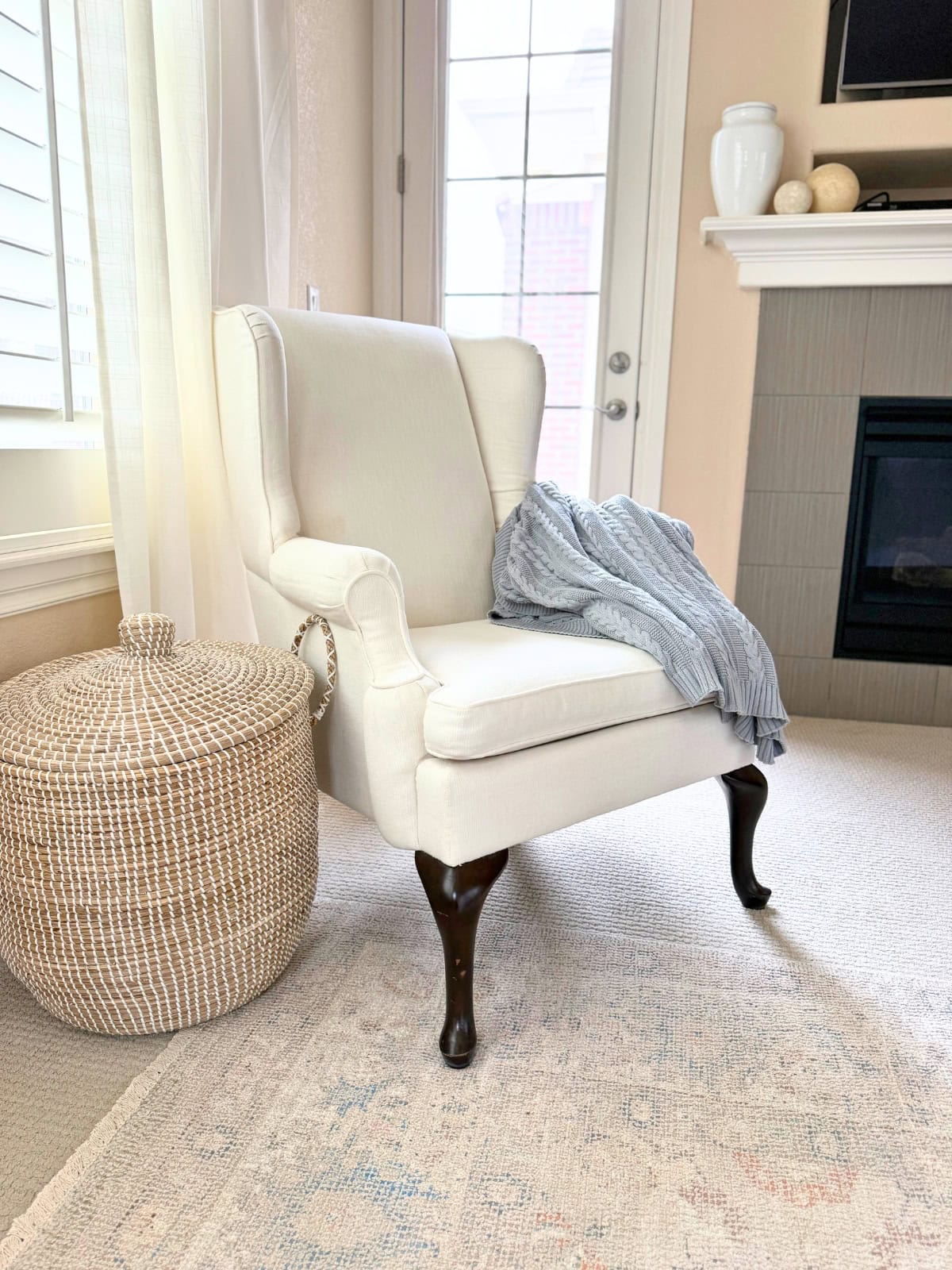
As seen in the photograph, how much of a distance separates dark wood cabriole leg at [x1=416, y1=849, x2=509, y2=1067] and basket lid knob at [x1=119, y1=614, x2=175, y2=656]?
0.46m

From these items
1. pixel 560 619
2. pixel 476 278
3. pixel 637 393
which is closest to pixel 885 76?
pixel 637 393

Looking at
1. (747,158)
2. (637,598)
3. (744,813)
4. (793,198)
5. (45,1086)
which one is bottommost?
(45,1086)

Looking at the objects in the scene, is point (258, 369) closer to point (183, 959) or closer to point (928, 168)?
point (183, 959)

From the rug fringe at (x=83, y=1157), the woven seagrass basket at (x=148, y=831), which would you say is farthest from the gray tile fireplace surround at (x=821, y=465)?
the rug fringe at (x=83, y=1157)

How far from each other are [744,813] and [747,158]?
5.95 feet

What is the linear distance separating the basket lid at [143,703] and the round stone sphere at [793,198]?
1.95 m

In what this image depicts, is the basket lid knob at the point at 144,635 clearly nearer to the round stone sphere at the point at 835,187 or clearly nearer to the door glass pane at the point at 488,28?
the round stone sphere at the point at 835,187

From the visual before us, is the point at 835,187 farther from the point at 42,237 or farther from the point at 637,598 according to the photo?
the point at 42,237

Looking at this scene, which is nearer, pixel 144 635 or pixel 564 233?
pixel 144 635

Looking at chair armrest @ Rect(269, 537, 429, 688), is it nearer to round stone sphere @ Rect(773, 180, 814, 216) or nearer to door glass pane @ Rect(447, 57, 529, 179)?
round stone sphere @ Rect(773, 180, 814, 216)

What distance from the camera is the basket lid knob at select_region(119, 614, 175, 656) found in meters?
1.21

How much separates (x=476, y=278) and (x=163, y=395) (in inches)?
60.3

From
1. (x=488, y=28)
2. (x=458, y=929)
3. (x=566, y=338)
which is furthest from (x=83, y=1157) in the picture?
(x=488, y=28)

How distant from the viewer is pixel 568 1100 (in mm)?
1113
